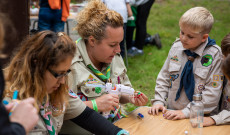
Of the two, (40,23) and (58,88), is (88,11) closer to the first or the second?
(58,88)

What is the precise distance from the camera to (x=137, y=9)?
19.4 ft

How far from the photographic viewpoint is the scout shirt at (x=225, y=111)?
2.15 metres

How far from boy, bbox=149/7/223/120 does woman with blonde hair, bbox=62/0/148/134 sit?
37cm

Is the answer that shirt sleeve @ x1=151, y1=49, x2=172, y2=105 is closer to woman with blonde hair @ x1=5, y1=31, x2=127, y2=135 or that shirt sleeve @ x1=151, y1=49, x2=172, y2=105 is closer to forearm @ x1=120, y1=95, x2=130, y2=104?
forearm @ x1=120, y1=95, x2=130, y2=104

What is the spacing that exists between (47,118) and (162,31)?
21.9 feet

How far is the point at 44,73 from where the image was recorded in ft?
5.08

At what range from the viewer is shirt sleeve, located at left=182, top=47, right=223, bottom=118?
7.55 ft

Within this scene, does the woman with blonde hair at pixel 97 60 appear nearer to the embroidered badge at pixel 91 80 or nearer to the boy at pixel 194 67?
the embroidered badge at pixel 91 80

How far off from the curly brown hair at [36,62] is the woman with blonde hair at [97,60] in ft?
1.84

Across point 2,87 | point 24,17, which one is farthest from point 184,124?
point 24,17

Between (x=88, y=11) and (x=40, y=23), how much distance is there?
2817mm

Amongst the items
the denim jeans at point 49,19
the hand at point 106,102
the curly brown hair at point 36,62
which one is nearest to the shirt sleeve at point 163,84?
the hand at point 106,102

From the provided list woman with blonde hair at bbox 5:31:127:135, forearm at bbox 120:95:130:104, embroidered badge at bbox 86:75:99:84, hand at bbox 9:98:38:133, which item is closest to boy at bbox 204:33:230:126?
forearm at bbox 120:95:130:104

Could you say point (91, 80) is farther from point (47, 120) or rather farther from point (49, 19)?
point (49, 19)
